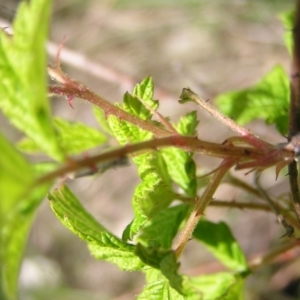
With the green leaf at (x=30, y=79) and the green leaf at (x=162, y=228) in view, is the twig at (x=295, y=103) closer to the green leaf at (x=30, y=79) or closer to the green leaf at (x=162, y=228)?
the green leaf at (x=162, y=228)

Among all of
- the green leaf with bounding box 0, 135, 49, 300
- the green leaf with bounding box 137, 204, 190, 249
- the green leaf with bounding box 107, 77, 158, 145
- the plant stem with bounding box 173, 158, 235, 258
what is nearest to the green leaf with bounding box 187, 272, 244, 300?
the green leaf with bounding box 137, 204, 190, 249

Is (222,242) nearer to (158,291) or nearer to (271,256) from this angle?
(271,256)

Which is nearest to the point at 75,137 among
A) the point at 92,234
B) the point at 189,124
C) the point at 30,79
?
the point at 189,124

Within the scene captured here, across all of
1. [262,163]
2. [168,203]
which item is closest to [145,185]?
[168,203]

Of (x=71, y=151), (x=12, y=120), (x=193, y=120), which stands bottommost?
(x=12, y=120)

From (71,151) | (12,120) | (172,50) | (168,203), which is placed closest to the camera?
(12,120)

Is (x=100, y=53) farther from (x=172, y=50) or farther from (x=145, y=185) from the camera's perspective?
(x=145, y=185)

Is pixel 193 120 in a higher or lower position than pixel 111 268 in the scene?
lower

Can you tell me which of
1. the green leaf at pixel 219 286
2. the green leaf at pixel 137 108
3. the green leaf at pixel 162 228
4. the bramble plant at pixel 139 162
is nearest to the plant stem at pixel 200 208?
the bramble plant at pixel 139 162
